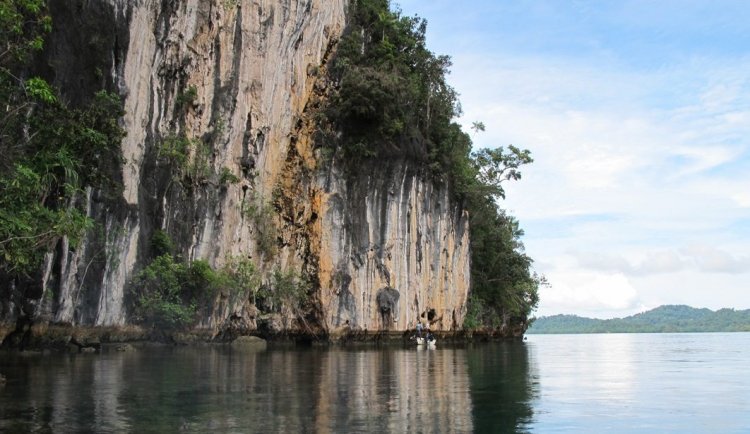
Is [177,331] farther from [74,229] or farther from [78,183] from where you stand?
[74,229]

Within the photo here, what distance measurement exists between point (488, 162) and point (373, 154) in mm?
17211

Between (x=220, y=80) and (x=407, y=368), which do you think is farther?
(x=220, y=80)

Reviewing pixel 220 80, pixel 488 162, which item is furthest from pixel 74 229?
pixel 488 162

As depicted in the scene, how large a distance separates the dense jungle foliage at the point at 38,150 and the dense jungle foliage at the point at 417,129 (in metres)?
16.2

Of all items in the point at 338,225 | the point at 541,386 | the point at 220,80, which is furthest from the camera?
the point at 338,225

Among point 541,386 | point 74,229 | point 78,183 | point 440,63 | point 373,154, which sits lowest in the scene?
point 541,386

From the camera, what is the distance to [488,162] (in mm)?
54312

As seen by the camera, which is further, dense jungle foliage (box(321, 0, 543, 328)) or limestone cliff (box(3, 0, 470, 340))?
dense jungle foliage (box(321, 0, 543, 328))

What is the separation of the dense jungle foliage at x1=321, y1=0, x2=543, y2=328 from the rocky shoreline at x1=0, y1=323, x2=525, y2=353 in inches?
372

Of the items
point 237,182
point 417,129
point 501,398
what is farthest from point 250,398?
point 417,129

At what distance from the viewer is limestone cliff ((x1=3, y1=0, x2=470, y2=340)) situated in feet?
83.1

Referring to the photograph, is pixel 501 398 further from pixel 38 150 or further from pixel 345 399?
pixel 38 150

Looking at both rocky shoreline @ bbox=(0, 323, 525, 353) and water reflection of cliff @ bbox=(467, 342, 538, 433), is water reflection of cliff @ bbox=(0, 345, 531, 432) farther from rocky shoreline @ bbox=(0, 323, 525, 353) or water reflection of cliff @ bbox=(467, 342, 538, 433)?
rocky shoreline @ bbox=(0, 323, 525, 353)

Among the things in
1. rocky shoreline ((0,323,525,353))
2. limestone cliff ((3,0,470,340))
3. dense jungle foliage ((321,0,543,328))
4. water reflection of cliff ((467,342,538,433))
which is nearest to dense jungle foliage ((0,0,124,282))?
limestone cliff ((3,0,470,340))
